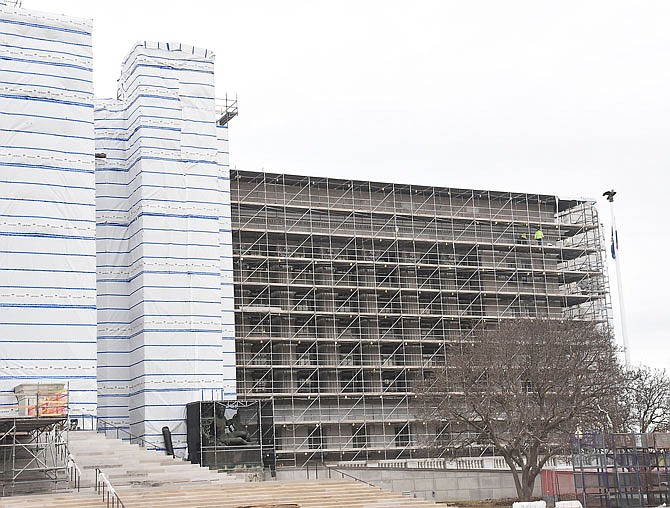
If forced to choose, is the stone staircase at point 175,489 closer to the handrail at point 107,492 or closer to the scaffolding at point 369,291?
the handrail at point 107,492

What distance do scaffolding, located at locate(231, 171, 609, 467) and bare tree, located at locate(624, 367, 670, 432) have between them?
21.4 feet

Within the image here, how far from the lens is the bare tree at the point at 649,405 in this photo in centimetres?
4794

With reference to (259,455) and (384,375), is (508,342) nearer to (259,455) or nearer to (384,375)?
(259,455)

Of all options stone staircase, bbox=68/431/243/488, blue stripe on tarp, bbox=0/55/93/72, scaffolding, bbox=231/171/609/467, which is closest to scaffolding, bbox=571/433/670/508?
stone staircase, bbox=68/431/243/488

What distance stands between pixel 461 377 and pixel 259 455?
847cm

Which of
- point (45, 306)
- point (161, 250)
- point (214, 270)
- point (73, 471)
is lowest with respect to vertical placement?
point (73, 471)

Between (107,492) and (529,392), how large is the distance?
62.4ft

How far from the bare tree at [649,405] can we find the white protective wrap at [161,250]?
61.7 feet

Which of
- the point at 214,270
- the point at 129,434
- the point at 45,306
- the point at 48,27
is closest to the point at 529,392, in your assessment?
the point at 214,270

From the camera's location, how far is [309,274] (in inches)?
2169

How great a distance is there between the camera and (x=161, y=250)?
145 feet

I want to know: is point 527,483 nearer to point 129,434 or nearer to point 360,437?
point 129,434

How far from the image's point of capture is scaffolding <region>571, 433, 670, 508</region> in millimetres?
35062

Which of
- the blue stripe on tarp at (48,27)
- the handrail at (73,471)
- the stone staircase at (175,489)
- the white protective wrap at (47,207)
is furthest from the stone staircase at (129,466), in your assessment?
the blue stripe on tarp at (48,27)
